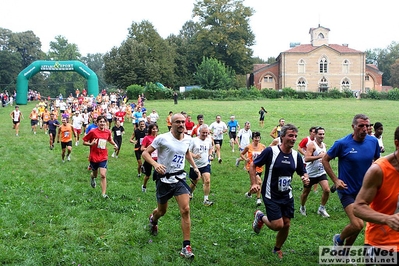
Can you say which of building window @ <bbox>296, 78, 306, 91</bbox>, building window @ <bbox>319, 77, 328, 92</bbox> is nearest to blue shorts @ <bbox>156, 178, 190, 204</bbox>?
building window @ <bbox>296, 78, 306, 91</bbox>

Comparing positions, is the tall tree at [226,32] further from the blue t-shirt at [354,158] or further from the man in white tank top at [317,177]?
the blue t-shirt at [354,158]

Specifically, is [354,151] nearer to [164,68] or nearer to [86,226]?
[86,226]

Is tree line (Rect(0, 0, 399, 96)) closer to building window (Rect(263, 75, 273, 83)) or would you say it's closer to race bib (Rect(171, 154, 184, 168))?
building window (Rect(263, 75, 273, 83))

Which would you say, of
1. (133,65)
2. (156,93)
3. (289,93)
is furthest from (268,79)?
(156,93)

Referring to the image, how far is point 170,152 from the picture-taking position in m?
6.93

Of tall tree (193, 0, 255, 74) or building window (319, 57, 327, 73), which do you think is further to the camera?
tall tree (193, 0, 255, 74)

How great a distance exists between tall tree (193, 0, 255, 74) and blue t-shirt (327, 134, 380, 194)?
7296 cm

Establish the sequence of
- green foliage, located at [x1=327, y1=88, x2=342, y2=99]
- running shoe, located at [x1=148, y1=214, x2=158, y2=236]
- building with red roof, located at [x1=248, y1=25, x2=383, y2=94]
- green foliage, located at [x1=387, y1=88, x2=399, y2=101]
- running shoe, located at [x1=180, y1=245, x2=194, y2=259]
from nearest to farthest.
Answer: running shoe, located at [x1=180, y1=245, x2=194, y2=259], running shoe, located at [x1=148, y1=214, x2=158, y2=236], green foliage, located at [x1=327, y1=88, x2=342, y2=99], green foliage, located at [x1=387, y1=88, x2=399, y2=101], building with red roof, located at [x1=248, y1=25, x2=383, y2=94]

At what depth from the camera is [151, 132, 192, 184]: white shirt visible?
6934 mm

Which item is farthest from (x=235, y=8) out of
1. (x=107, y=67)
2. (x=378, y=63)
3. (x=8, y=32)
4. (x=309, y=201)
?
(x=309, y=201)

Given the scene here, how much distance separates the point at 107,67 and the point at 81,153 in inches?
2049

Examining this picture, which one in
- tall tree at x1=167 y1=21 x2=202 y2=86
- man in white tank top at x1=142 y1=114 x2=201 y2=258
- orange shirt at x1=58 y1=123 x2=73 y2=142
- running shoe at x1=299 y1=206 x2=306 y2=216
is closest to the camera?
man in white tank top at x1=142 y1=114 x2=201 y2=258

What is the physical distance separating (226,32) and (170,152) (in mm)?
74357

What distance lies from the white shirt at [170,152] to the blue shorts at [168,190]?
0.06m
